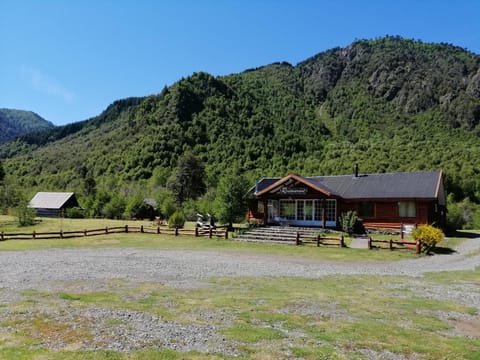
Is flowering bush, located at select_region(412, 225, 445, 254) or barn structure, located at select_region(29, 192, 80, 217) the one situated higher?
barn structure, located at select_region(29, 192, 80, 217)

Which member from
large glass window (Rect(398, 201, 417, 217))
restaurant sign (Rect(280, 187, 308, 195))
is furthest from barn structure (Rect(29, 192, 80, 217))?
large glass window (Rect(398, 201, 417, 217))

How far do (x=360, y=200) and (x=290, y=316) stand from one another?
824 inches

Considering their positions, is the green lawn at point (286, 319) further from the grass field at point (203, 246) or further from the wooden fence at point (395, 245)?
the wooden fence at point (395, 245)

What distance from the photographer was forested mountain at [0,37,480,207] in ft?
254

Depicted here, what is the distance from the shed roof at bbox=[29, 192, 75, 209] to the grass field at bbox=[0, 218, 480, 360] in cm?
5117

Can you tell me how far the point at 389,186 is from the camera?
27625 mm

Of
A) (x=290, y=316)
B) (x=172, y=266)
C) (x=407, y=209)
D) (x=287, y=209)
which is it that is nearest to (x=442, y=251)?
(x=407, y=209)

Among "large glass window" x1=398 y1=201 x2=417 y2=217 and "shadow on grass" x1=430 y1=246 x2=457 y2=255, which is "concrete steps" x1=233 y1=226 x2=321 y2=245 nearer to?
"large glass window" x1=398 y1=201 x2=417 y2=217

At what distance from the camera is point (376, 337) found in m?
6.91

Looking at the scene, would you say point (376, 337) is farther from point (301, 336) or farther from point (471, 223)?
point (471, 223)

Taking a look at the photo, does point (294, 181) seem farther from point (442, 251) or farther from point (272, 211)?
point (442, 251)

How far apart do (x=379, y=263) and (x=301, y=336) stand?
38.8 feet

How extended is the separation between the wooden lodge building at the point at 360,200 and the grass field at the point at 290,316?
1281 centimetres

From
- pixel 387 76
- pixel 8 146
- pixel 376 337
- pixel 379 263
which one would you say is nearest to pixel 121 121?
pixel 8 146
